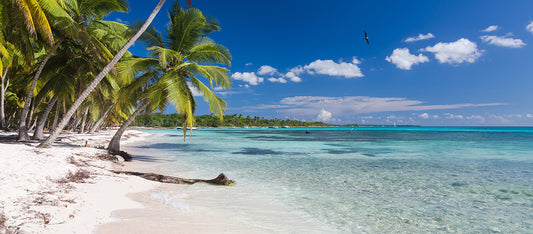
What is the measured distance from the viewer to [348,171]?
1014cm

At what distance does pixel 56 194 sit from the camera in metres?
4.62

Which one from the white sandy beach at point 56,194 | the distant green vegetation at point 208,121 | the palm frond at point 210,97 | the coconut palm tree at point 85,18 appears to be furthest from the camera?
the distant green vegetation at point 208,121

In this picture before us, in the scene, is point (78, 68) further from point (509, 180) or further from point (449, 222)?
point (509, 180)

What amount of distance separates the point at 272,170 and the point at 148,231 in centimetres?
687

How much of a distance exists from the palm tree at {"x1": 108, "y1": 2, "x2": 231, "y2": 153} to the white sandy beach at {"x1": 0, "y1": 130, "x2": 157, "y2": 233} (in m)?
3.88

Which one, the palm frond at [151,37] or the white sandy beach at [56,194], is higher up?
the palm frond at [151,37]

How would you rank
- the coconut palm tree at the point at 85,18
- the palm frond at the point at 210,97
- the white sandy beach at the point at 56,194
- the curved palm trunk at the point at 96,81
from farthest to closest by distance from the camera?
the palm frond at the point at 210,97, the coconut palm tree at the point at 85,18, the curved palm trunk at the point at 96,81, the white sandy beach at the point at 56,194

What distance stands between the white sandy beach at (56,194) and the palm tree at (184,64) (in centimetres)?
388

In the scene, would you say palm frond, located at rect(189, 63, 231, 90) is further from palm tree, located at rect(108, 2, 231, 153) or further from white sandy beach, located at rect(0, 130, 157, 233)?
white sandy beach, located at rect(0, 130, 157, 233)

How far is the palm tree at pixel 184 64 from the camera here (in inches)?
408

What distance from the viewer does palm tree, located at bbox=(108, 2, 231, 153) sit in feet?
34.0

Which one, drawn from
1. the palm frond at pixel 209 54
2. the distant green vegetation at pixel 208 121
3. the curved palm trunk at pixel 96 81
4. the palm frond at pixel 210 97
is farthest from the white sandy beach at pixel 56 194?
the distant green vegetation at pixel 208 121

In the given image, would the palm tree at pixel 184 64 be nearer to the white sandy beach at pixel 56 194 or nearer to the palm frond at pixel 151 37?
the palm frond at pixel 151 37

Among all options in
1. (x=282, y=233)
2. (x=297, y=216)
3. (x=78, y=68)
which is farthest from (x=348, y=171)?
(x=78, y=68)
